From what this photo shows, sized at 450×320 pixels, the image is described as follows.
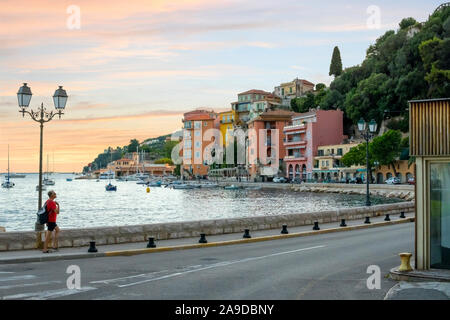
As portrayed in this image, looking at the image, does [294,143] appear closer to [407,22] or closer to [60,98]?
[407,22]

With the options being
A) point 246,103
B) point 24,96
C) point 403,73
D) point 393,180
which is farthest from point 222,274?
point 246,103

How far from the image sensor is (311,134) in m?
120

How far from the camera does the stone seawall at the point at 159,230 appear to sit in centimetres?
1630

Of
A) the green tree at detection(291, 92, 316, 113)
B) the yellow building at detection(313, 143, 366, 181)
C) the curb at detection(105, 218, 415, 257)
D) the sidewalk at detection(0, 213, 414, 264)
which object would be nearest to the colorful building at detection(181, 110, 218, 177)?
the green tree at detection(291, 92, 316, 113)

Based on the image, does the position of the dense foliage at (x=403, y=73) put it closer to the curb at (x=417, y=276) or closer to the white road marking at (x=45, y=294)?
the curb at (x=417, y=276)

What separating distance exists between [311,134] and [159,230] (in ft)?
340

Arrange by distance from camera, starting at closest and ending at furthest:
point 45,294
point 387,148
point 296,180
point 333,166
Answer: point 45,294, point 387,148, point 333,166, point 296,180

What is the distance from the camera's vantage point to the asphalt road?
416 inches

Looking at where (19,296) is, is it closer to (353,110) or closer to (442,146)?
(442,146)

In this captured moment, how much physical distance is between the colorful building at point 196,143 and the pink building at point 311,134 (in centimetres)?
5573

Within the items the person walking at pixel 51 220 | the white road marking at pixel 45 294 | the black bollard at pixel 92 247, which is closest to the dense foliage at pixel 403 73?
the black bollard at pixel 92 247

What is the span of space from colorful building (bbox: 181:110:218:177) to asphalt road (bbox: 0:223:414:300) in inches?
6332

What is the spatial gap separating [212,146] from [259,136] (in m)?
40.5

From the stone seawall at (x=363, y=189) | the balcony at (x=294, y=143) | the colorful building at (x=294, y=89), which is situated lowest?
the stone seawall at (x=363, y=189)
